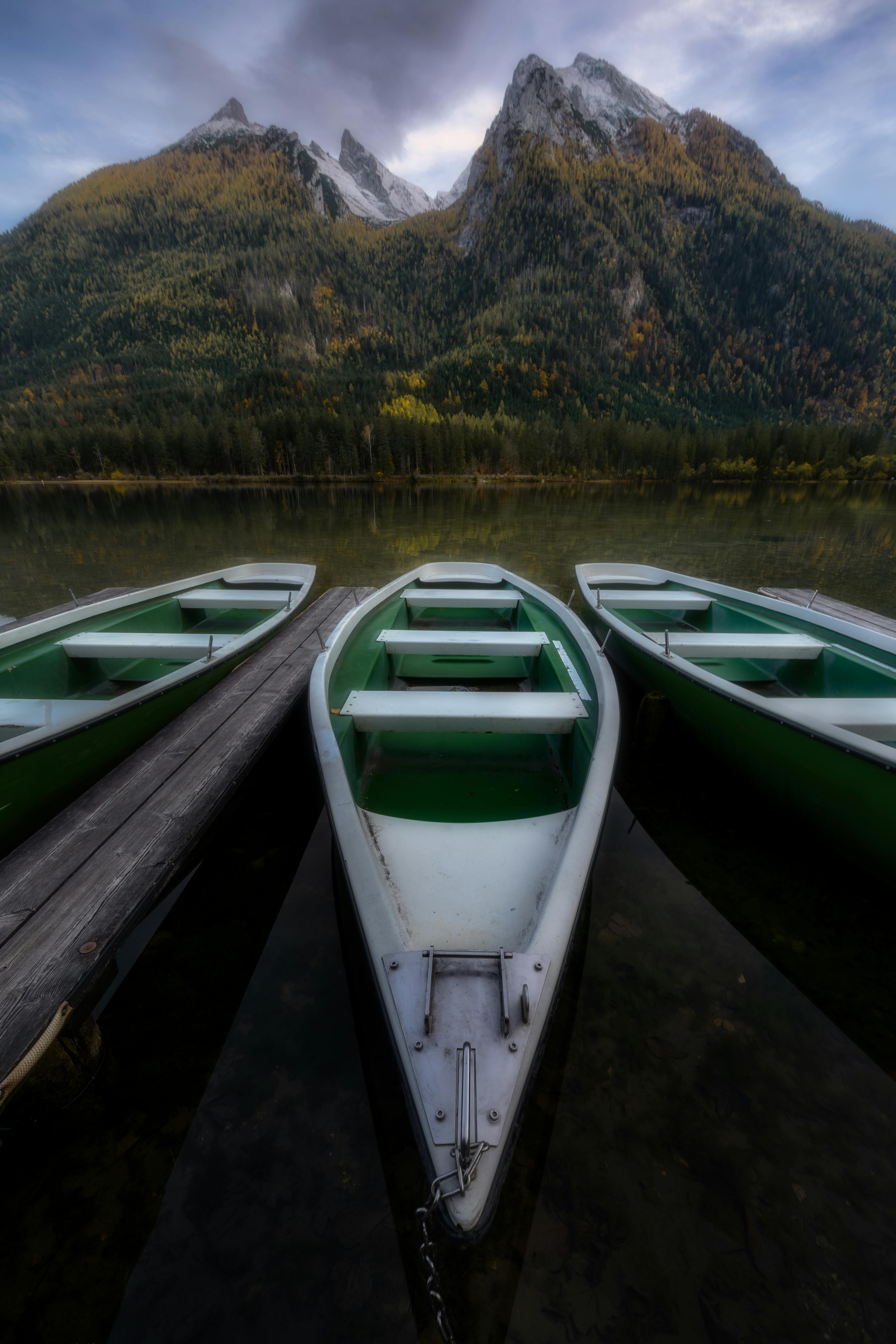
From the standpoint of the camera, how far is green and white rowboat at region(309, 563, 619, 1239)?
1904 mm

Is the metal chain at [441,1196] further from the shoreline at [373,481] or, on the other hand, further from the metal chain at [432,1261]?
the shoreline at [373,481]

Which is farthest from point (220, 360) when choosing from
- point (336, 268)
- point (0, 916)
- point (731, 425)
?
point (0, 916)

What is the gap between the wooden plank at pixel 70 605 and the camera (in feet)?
27.9

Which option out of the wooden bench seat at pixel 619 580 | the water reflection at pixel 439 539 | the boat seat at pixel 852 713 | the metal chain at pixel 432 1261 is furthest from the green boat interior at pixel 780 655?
the water reflection at pixel 439 539

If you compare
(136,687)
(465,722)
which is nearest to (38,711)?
(136,687)

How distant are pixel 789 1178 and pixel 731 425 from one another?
6721 inches

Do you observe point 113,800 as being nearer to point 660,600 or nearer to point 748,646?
point 748,646

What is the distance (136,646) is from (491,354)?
145 meters

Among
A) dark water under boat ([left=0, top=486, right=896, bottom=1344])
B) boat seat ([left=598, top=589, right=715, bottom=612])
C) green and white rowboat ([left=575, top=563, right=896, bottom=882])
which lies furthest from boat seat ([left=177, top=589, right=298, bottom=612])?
boat seat ([left=598, top=589, right=715, bottom=612])

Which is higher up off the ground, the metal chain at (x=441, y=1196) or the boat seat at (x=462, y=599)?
the boat seat at (x=462, y=599)

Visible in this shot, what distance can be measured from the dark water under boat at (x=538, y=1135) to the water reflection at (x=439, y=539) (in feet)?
35.2

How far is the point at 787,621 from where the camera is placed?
21.8ft

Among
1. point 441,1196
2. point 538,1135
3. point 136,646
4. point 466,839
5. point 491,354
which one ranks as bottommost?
point 538,1135

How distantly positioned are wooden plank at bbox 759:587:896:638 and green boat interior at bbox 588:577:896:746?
3.81 ft
